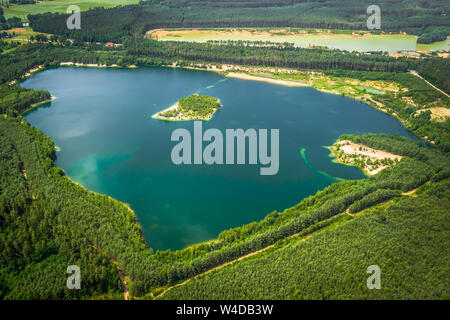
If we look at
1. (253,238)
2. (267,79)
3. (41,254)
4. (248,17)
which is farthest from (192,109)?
(248,17)

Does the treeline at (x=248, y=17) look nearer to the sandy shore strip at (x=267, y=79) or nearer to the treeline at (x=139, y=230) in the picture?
the sandy shore strip at (x=267, y=79)

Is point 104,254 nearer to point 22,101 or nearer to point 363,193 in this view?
point 363,193

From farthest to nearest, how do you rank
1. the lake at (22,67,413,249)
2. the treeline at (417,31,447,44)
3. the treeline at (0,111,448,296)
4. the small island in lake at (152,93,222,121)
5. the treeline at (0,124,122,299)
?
the treeline at (417,31,447,44), the small island in lake at (152,93,222,121), the lake at (22,67,413,249), the treeline at (0,111,448,296), the treeline at (0,124,122,299)

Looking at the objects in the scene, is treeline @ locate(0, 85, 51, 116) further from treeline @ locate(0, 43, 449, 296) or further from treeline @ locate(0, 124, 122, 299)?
treeline @ locate(0, 124, 122, 299)

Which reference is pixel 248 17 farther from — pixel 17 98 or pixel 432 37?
pixel 17 98

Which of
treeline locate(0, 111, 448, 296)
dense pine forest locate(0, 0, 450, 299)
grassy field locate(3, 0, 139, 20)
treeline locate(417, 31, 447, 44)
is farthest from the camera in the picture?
grassy field locate(3, 0, 139, 20)

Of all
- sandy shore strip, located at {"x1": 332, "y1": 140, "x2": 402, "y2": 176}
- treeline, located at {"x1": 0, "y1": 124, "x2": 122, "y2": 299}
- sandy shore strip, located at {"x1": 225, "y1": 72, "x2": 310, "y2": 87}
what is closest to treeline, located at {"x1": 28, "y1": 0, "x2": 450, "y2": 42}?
sandy shore strip, located at {"x1": 225, "y1": 72, "x2": 310, "y2": 87}
